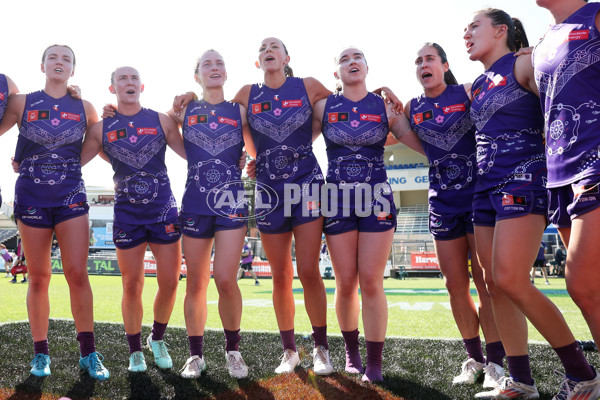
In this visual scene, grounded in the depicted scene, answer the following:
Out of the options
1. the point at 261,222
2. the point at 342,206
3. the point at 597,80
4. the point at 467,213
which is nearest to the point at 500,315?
the point at 467,213

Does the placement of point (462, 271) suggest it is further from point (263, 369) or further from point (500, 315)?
point (263, 369)

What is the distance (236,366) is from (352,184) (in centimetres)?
161

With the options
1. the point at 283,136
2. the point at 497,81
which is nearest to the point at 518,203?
the point at 497,81

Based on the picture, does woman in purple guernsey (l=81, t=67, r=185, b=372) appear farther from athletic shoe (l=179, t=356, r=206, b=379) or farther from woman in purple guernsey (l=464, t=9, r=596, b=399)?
woman in purple guernsey (l=464, t=9, r=596, b=399)

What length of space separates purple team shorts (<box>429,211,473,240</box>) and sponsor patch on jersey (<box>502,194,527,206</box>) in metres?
0.57

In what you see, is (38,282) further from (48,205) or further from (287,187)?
(287,187)

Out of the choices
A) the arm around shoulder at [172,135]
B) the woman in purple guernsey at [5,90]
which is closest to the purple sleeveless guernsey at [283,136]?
the arm around shoulder at [172,135]

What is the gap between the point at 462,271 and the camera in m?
3.43

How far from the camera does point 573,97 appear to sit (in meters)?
2.19

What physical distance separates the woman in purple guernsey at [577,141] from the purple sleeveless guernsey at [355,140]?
1.40m

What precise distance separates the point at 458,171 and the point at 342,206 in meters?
0.87

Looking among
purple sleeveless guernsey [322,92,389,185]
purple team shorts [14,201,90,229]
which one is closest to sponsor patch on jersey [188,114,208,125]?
purple sleeveless guernsey [322,92,389,185]

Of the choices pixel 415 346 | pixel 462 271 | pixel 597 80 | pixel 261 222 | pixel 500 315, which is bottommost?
pixel 415 346

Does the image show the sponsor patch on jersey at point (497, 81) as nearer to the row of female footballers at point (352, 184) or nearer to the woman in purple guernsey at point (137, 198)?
the row of female footballers at point (352, 184)
